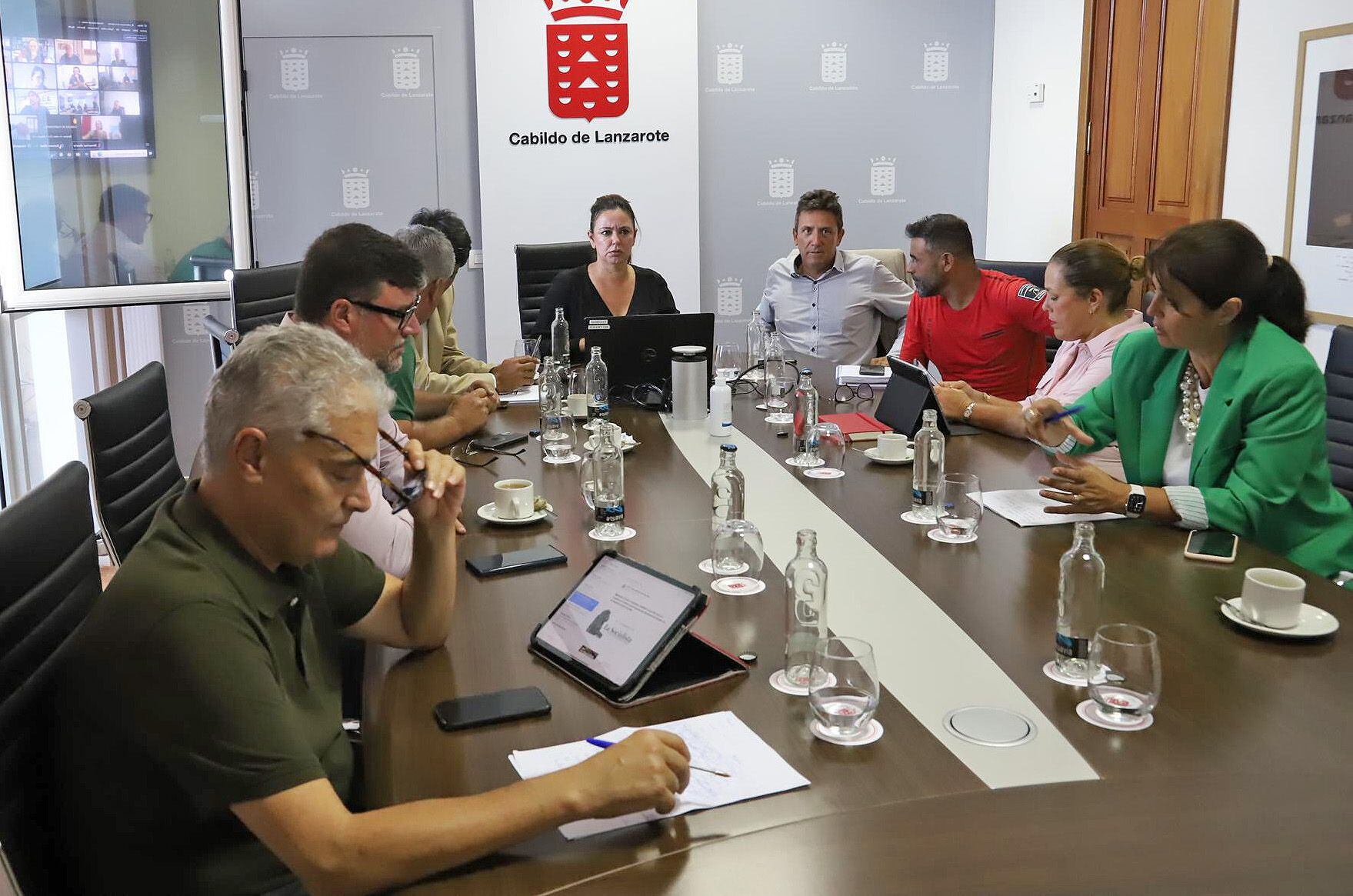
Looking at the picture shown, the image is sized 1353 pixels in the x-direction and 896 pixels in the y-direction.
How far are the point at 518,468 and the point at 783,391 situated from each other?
1060 mm

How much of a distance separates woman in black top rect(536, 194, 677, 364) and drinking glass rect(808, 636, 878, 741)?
308 centimetres

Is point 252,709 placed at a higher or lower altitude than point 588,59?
lower

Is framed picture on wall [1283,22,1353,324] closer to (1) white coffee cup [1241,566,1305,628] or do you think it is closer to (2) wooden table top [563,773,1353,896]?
(1) white coffee cup [1241,566,1305,628]

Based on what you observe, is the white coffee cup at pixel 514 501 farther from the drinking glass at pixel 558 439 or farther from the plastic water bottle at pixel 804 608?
the plastic water bottle at pixel 804 608

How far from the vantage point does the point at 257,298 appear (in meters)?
4.37

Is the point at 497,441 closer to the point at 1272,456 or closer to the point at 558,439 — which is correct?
the point at 558,439

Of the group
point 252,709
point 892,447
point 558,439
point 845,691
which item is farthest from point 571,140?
point 252,709

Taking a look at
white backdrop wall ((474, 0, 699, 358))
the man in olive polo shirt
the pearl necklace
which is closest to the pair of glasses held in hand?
the man in olive polo shirt

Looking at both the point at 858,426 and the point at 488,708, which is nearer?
the point at 488,708

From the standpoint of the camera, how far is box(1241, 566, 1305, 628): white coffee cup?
1780 mm

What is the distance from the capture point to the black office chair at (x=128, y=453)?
2518 millimetres

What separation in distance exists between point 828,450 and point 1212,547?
3.60 ft

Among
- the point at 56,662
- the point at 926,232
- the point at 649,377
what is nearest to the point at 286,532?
the point at 56,662

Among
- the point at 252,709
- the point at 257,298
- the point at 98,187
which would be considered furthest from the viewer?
the point at 98,187
